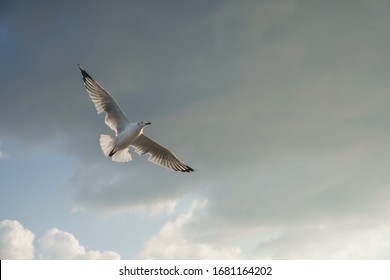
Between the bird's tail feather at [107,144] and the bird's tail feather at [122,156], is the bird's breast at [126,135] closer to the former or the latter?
the bird's tail feather at [107,144]

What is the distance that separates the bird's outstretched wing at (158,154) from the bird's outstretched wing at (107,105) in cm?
104

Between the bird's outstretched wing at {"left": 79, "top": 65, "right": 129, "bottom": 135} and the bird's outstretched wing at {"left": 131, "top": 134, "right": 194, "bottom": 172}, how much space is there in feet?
3.42

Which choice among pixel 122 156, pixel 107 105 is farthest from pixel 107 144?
pixel 107 105

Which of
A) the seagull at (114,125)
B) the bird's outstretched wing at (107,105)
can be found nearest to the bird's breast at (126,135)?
the seagull at (114,125)

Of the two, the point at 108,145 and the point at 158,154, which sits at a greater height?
the point at 158,154

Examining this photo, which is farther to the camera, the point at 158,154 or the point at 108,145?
the point at 158,154

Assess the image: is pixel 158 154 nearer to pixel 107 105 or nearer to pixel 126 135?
pixel 126 135

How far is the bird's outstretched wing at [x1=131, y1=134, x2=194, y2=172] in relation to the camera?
18.6 meters

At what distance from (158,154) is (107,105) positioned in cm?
297

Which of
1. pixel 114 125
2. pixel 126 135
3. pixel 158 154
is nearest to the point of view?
pixel 126 135

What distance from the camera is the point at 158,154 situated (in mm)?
19109
